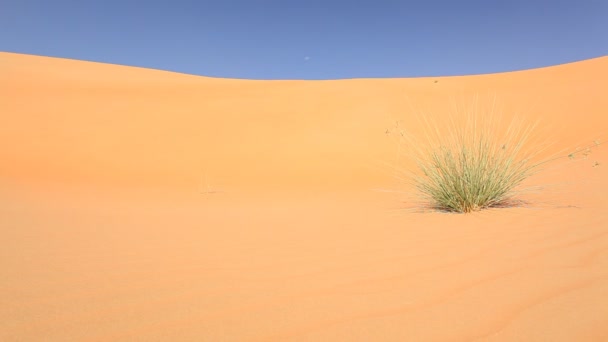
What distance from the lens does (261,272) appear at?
1.99 m

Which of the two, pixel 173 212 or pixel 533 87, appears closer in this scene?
pixel 173 212

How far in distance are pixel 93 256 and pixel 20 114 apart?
11540mm

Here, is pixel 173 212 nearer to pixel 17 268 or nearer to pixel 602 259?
pixel 17 268

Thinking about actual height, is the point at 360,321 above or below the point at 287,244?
below

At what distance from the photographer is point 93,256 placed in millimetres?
2262

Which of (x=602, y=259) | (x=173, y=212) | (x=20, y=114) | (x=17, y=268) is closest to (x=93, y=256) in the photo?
(x=17, y=268)

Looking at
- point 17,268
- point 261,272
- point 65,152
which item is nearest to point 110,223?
point 17,268

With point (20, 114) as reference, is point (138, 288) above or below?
below

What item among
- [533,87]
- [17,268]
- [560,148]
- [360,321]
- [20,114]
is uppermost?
[533,87]

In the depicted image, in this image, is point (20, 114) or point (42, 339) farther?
Result: point (20, 114)

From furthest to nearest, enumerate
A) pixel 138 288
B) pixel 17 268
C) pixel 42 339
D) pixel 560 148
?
1. pixel 560 148
2. pixel 17 268
3. pixel 138 288
4. pixel 42 339

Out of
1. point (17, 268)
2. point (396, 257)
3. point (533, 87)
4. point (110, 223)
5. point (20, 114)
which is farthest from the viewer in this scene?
point (533, 87)

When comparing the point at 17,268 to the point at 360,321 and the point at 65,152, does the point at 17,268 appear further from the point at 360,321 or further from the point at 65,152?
the point at 65,152

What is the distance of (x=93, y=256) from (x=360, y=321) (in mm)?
1591
